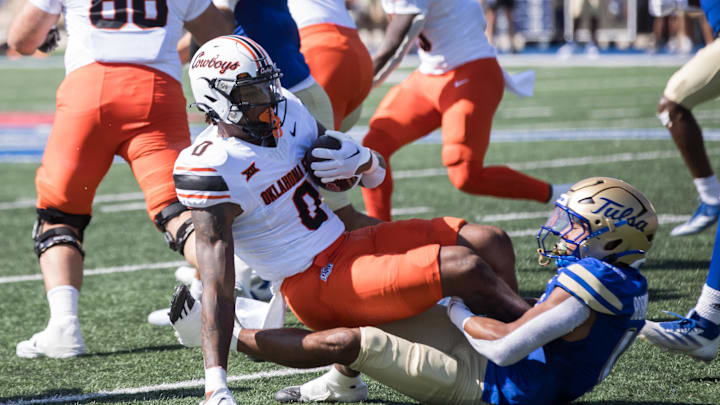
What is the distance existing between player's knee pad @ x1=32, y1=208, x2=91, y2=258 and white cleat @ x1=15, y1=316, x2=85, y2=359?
1.02ft

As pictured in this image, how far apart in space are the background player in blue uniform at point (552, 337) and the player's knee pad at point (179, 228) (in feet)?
2.63

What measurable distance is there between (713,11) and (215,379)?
320 centimetres

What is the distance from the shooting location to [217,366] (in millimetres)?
3113

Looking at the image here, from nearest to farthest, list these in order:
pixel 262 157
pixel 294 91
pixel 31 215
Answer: pixel 262 157 → pixel 294 91 → pixel 31 215

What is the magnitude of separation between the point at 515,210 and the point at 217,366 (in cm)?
416

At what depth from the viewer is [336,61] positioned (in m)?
4.96

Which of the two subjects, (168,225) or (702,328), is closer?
(702,328)

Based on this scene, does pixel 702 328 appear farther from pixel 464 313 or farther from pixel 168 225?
pixel 168 225

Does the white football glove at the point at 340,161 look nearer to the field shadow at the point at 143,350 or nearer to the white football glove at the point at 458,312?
the white football glove at the point at 458,312

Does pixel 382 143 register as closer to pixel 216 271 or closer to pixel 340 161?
pixel 340 161

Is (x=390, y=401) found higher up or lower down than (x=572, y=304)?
lower down

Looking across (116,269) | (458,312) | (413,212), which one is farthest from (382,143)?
(458,312)

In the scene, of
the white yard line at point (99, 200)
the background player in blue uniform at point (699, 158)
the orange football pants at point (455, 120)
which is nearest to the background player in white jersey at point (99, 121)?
the orange football pants at point (455, 120)

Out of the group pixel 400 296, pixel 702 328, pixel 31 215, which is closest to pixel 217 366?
pixel 400 296
